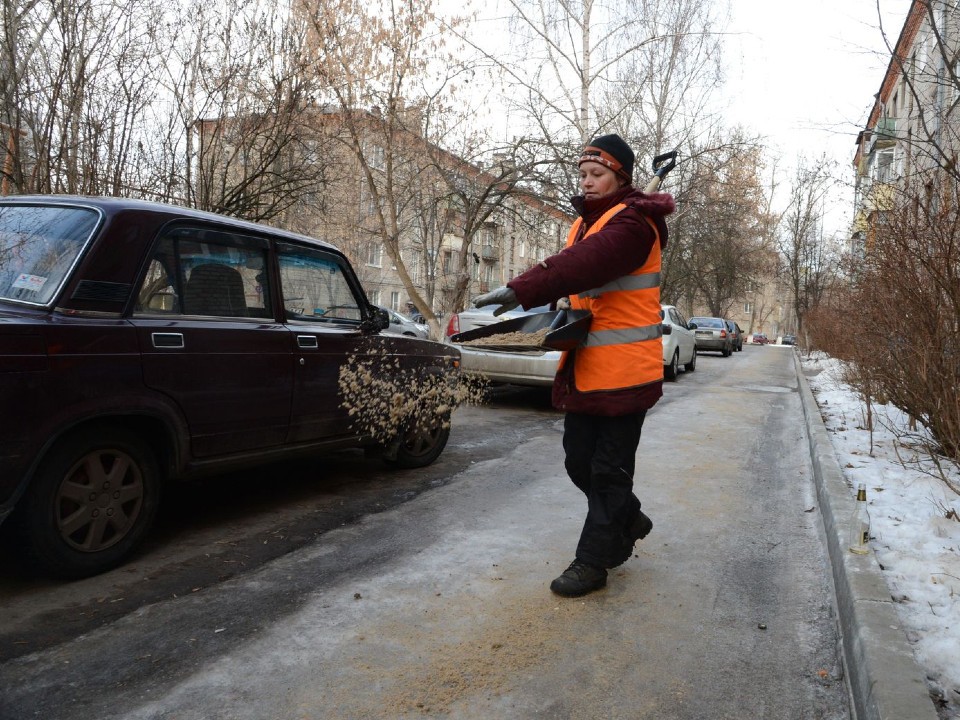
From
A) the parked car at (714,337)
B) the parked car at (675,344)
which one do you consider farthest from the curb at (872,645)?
the parked car at (714,337)

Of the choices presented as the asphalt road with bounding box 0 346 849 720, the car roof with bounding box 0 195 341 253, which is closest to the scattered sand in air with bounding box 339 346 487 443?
the asphalt road with bounding box 0 346 849 720

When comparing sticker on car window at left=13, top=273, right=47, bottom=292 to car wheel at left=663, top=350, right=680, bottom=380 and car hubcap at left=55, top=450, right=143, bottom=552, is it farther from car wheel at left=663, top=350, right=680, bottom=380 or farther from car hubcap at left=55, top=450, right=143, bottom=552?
car wheel at left=663, top=350, right=680, bottom=380

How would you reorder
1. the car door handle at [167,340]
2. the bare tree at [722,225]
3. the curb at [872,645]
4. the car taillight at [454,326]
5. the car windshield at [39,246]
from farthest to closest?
1. the bare tree at [722,225]
2. the car taillight at [454,326]
3. the car door handle at [167,340]
4. the car windshield at [39,246]
5. the curb at [872,645]

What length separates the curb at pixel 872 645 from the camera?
2223 millimetres

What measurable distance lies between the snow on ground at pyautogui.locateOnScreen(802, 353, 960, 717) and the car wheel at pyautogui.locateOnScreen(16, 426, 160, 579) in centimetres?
350

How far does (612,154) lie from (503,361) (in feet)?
22.0

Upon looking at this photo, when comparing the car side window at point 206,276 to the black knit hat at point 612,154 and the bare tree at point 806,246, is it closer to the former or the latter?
the black knit hat at point 612,154

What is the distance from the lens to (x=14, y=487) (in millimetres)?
3002

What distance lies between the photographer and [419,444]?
588 cm

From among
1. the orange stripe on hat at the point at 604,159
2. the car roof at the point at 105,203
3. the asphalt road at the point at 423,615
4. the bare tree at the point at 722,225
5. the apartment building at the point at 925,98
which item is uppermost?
the bare tree at the point at 722,225

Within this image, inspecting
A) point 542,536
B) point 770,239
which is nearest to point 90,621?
point 542,536

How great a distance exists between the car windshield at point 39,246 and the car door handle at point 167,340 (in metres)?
0.49

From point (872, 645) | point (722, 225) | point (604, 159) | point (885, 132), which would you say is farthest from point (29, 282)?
point (722, 225)

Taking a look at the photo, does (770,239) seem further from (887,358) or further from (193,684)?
(193,684)
